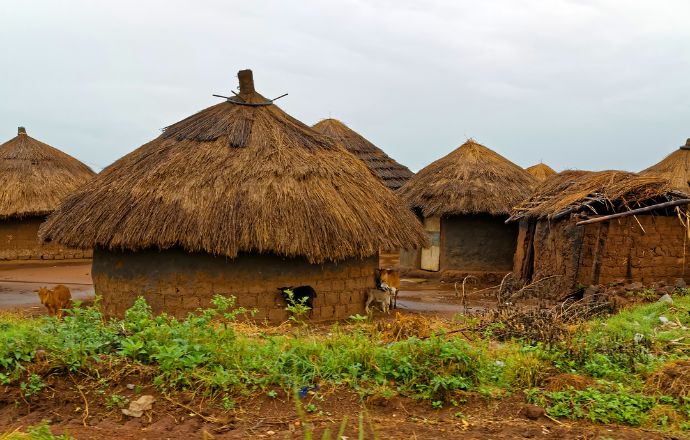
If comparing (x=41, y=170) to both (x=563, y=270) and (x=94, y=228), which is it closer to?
(x=94, y=228)

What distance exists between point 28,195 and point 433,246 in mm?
11502

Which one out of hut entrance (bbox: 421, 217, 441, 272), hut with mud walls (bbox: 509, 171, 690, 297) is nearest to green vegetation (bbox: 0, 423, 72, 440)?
hut with mud walls (bbox: 509, 171, 690, 297)

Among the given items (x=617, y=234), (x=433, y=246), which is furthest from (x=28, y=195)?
(x=617, y=234)

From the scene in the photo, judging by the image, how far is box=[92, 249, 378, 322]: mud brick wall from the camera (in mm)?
9539

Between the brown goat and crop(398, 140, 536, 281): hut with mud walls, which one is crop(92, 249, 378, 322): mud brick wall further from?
crop(398, 140, 536, 281): hut with mud walls

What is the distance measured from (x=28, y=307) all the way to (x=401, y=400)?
9.34 m

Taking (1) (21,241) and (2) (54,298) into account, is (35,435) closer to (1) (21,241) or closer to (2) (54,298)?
(2) (54,298)

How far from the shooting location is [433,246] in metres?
17.7

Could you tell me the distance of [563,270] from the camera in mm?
11531

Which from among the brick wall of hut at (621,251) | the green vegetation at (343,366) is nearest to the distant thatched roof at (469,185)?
the brick wall of hut at (621,251)

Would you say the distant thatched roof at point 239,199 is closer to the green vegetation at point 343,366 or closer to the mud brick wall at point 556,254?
the mud brick wall at point 556,254

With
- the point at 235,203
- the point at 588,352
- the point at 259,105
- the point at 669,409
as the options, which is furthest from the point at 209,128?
the point at 669,409

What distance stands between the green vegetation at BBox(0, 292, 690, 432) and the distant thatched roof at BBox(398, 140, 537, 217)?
10700 millimetres

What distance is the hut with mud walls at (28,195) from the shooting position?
19781mm
